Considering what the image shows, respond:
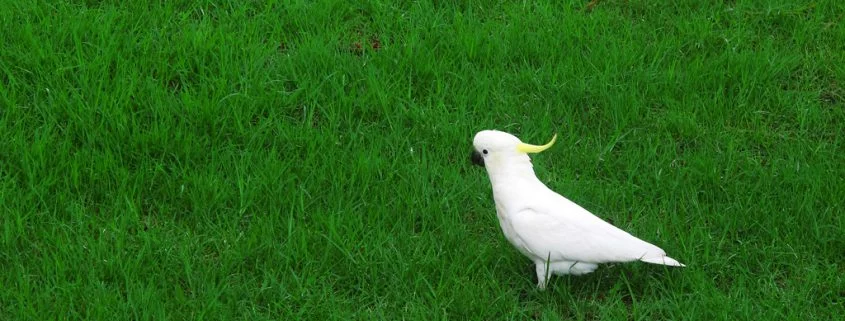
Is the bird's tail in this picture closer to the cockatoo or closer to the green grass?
the cockatoo

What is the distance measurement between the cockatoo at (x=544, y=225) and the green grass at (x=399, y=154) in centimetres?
22

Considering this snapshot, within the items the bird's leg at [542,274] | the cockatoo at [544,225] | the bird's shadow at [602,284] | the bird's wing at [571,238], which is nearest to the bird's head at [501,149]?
the cockatoo at [544,225]

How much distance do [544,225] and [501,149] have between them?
290 millimetres

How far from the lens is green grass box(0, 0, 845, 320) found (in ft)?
12.8

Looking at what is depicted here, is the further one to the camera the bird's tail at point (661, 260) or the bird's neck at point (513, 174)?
the bird's neck at point (513, 174)

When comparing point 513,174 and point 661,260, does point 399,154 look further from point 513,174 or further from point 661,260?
point 661,260

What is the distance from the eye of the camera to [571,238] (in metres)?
3.73

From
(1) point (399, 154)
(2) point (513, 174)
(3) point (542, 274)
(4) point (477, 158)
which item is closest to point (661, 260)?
(3) point (542, 274)

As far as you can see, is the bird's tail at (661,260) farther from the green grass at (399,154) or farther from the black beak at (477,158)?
the black beak at (477,158)

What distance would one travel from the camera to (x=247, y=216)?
421 centimetres

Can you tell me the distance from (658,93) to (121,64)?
7.59 feet

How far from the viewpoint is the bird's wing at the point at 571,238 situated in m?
3.71

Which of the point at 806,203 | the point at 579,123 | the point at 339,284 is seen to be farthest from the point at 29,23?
the point at 806,203

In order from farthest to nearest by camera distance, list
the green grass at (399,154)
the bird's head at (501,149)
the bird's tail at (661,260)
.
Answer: the green grass at (399,154) < the bird's head at (501,149) < the bird's tail at (661,260)
